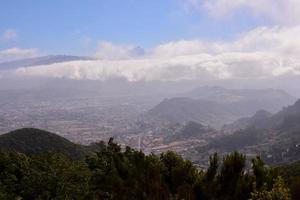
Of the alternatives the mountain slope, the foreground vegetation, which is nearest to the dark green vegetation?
the foreground vegetation

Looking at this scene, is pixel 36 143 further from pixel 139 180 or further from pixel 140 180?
pixel 140 180

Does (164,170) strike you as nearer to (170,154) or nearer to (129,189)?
(170,154)

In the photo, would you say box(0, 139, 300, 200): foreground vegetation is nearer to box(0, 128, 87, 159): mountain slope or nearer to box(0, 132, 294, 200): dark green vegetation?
box(0, 132, 294, 200): dark green vegetation

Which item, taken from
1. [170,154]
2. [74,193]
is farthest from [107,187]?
[170,154]

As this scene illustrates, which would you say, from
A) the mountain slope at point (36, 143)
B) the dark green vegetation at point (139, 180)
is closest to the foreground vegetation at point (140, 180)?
the dark green vegetation at point (139, 180)

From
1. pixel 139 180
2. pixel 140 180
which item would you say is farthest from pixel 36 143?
pixel 140 180

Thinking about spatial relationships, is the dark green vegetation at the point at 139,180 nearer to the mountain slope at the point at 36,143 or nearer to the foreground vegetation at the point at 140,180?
the foreground vegetation at the point at 140,180
